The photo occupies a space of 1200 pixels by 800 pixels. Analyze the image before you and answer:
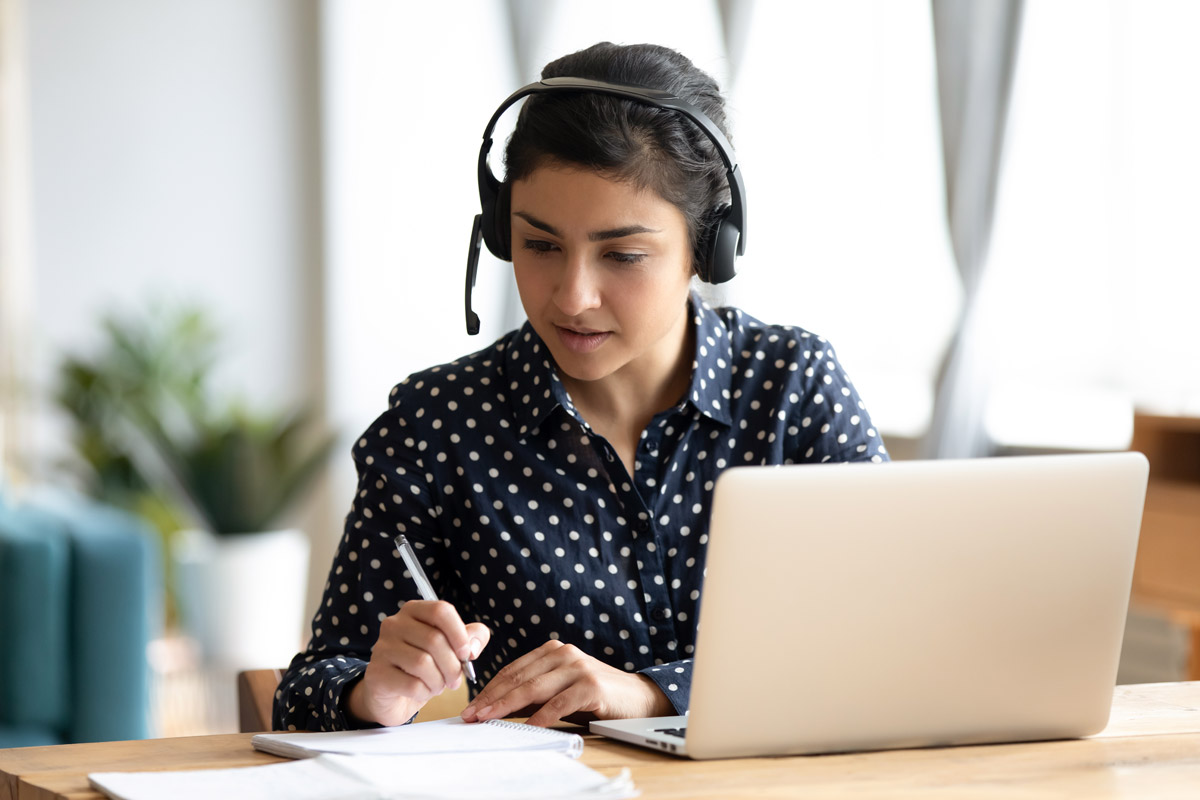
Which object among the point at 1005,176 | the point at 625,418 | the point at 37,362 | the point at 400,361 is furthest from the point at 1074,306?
the point at 37,362

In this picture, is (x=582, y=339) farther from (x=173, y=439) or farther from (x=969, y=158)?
(x=173, y=439)

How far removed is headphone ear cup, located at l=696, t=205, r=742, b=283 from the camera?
1.40 m

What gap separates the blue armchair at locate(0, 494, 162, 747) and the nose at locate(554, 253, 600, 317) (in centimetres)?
168

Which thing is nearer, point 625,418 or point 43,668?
point 625,418

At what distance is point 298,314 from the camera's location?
16.8ft

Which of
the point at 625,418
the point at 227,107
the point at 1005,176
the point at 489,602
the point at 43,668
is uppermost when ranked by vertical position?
the point at 227,107

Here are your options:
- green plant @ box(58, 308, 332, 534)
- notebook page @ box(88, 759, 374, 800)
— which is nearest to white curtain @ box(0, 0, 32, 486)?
green plant @ box(58, 308, 332, 534)

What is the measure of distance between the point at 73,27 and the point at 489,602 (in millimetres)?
4071

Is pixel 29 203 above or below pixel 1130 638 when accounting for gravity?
above

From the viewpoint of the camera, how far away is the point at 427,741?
1.00 m

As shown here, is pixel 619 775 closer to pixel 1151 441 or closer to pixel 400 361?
pixel 1151 441

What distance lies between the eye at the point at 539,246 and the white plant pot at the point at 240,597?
3.13m

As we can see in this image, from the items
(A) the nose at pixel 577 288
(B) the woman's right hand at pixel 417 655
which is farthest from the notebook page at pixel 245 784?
(A) the nose at pixel 577 288

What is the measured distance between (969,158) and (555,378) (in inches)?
71.3
